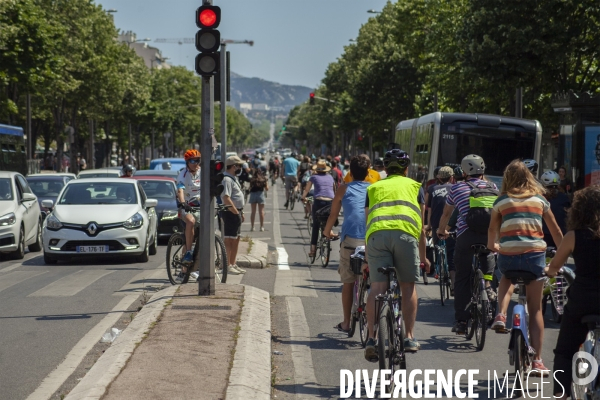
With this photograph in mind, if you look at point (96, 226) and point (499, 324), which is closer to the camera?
point (499, 324)

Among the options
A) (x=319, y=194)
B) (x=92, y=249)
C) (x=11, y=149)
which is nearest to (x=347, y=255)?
(x=319, y=194)

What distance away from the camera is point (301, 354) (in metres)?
8.98

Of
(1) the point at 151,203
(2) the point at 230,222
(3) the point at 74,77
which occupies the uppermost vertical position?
(3) the point at 74,77

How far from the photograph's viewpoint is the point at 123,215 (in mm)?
17969

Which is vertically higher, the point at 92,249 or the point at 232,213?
the point at 232,213

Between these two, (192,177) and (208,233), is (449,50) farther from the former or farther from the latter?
(208,233)

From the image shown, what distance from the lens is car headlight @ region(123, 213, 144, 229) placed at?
1778 centimetres

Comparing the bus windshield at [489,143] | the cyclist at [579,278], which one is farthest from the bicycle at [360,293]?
the bus windshield at [489,143]

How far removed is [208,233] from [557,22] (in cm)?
1984

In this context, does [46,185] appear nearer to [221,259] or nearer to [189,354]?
[221,259]

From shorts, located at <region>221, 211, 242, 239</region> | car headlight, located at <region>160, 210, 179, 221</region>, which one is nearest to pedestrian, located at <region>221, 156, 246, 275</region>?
shorts, located at <region>221, 211, 242, 239</region>

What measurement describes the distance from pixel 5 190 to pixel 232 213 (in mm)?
6794

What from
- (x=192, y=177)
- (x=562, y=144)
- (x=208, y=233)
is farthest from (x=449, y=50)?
(x=208, y=233)

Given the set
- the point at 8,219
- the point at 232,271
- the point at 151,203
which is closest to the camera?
the point at 232,271
